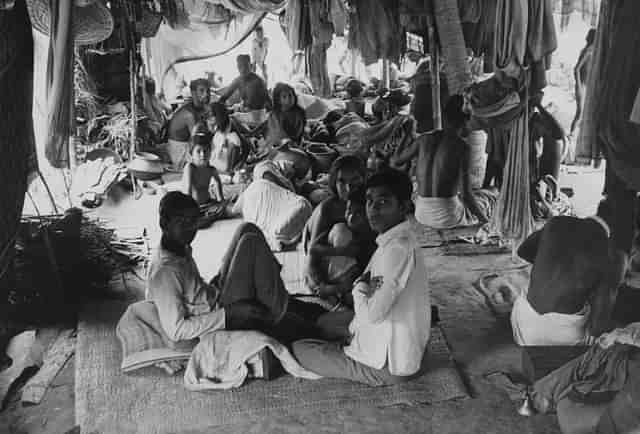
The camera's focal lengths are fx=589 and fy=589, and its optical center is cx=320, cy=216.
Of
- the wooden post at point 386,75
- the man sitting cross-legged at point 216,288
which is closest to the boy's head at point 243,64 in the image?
the wooden post at point 386,75

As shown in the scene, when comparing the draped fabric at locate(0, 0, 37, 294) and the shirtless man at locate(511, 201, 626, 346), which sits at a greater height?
the draped fabric at locate(0, 0, 37, 294)

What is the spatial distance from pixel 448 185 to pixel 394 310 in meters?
2.27

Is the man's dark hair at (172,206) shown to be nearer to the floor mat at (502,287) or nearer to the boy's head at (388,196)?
the boy's head at (388,196)

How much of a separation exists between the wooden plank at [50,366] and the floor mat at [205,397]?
150 millimetres

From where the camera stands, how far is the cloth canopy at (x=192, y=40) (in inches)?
217

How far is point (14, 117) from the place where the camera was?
2754 millimetres

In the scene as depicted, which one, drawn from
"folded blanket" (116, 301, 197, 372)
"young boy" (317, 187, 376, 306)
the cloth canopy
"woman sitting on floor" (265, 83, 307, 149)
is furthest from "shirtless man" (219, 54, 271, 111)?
"folded blanket" (116, 301, 197, 372)

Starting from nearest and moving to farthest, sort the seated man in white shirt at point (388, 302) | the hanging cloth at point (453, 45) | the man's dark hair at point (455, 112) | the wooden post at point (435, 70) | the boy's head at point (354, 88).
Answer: the seated man in white shirt at point (388, 302), the hanging cloth at point (453, 45), the man's dark hair at point (455, 112), the wooden post at point (435, 70), the boy's head at point (354, 88)

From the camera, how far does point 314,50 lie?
520 cm

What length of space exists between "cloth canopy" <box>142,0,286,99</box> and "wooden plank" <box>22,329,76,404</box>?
3163 millimetres

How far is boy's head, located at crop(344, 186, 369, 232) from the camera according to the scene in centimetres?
318

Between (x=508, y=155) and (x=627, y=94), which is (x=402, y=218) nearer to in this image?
(x=627, y=94)

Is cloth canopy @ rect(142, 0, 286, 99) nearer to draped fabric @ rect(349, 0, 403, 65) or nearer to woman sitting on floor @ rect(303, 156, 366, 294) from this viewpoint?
draped fabric @ rect(349, 0, 403, 65)

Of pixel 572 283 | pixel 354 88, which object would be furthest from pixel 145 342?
pixel 354 88
